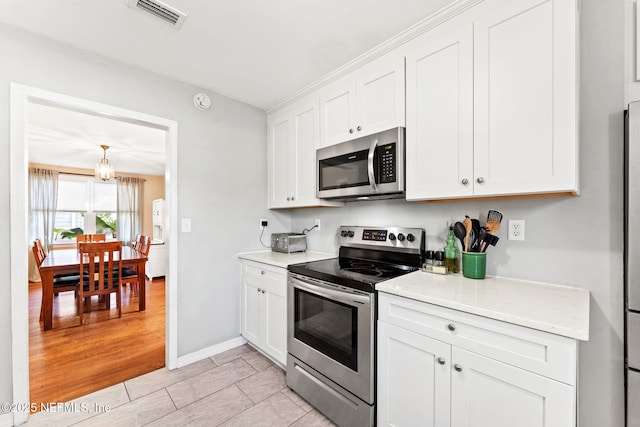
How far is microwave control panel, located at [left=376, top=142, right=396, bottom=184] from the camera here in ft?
5.66

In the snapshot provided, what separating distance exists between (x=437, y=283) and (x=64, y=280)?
4.33 metres

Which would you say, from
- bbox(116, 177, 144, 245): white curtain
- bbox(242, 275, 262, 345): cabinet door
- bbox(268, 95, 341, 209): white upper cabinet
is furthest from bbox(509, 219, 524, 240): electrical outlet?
bbox(116, 177, 144, 245): white curtain

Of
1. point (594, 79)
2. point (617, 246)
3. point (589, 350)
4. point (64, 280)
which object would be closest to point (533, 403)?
point (589, 350)

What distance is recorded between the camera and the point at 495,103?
4.43ft

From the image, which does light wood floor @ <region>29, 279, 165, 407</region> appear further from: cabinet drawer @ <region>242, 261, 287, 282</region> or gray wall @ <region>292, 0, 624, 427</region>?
gray wall @ <region>292, 0, 624, 427</region>

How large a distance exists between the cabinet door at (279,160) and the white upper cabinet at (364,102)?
0.52 m

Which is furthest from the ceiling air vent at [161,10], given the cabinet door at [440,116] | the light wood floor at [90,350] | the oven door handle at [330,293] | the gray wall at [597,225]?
the light wood floor at [90,350]

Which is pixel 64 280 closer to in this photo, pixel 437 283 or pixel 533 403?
pixel 437 283

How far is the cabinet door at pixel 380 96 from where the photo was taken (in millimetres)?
1724

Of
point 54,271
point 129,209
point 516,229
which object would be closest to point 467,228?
point 516,229

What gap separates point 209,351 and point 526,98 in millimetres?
2895

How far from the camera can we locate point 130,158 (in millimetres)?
5059

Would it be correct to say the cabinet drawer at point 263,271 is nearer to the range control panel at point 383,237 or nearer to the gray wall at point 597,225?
the range control panel at point 383,237

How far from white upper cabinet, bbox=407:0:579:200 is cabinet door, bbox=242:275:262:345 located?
61.3 inches
